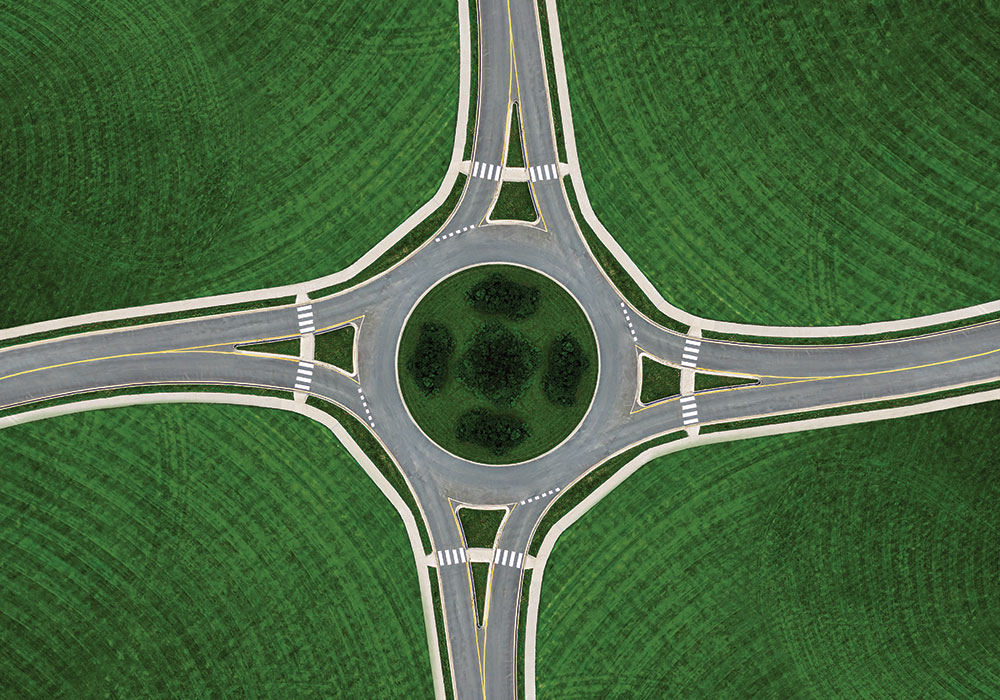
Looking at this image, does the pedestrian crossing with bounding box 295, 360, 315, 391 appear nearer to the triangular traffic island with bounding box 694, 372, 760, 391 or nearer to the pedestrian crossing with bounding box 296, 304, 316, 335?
the pedestrian crossing with bounding box 296, 304, 316, 335

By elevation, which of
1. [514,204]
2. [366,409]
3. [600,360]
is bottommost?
[366,409]

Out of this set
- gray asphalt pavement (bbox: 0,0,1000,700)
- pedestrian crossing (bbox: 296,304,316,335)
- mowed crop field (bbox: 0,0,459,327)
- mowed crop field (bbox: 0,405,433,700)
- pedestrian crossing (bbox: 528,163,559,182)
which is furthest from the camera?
Answer: pedestrian crossing (bbox: 528,163,559,182)

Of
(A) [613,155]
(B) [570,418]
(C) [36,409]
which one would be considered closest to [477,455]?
(B) [570,418]

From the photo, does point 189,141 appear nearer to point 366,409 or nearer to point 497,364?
point 366,409

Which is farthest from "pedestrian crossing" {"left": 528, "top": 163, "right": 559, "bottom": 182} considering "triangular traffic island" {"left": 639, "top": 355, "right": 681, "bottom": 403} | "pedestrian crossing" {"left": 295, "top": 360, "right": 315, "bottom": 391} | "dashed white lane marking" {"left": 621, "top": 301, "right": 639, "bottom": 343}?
"pedestrian crossing" {"left": 295, "top": 360, "right": 315, "bottom": 391}

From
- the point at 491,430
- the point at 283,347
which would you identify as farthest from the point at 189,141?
the point at 491,430

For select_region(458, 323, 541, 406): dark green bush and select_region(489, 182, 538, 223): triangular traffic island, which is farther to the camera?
select_region(489, 182, 538, 223): triangular traffic island
